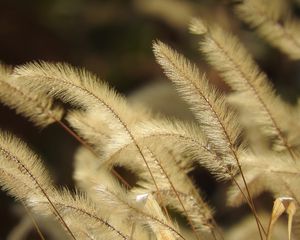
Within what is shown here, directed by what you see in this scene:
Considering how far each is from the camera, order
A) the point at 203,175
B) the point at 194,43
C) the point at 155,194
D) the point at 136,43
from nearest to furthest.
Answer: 1. the point at 155,194
2. the point at 203,175
3. the point at 194,43
4. the point at 136,43

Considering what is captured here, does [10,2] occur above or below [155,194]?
above

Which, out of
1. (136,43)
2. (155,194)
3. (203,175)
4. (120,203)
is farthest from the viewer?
(136,43)

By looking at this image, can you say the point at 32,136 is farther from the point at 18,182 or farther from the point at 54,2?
the point at 18,182

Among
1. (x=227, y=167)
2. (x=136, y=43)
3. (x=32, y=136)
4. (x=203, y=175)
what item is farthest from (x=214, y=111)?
(x=136, y=43)

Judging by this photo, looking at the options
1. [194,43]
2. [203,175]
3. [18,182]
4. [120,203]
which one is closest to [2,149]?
[18,182]

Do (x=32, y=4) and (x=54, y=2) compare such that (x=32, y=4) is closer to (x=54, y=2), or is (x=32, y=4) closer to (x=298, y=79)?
(x=54, y=2)

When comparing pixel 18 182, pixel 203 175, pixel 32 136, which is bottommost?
pixel 203 175

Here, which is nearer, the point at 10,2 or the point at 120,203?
the point at 120,203
